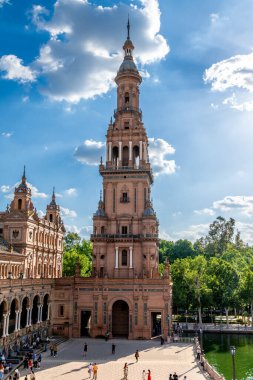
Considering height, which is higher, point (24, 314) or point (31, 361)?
point (24, 314)

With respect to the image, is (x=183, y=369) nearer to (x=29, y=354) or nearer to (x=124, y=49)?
(x=29, y=354)

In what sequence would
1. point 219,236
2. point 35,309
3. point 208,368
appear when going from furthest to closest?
point 219,236, point 35,309, point 208,368

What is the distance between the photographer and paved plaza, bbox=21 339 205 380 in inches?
1452

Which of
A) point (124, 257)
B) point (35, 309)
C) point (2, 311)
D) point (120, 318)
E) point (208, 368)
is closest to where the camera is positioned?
point (208, 368)

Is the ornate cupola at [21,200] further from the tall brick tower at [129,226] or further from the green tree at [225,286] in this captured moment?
the green tree at [225,286]

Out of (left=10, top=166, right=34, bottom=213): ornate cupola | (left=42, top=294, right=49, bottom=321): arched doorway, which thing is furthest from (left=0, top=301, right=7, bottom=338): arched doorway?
(left=10, top=166, right=34, bottom=213): ornate cupola

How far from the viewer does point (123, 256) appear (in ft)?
200

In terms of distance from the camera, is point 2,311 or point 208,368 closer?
point 208,368

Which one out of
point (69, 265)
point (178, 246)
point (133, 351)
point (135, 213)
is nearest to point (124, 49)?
point (135, 213)

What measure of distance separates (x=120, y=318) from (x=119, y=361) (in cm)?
1589

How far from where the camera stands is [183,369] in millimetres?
39188

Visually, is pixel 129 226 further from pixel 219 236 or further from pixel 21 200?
pixel 219 236

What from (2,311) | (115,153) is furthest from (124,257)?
(2,311)

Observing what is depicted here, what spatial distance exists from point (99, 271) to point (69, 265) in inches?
1076
